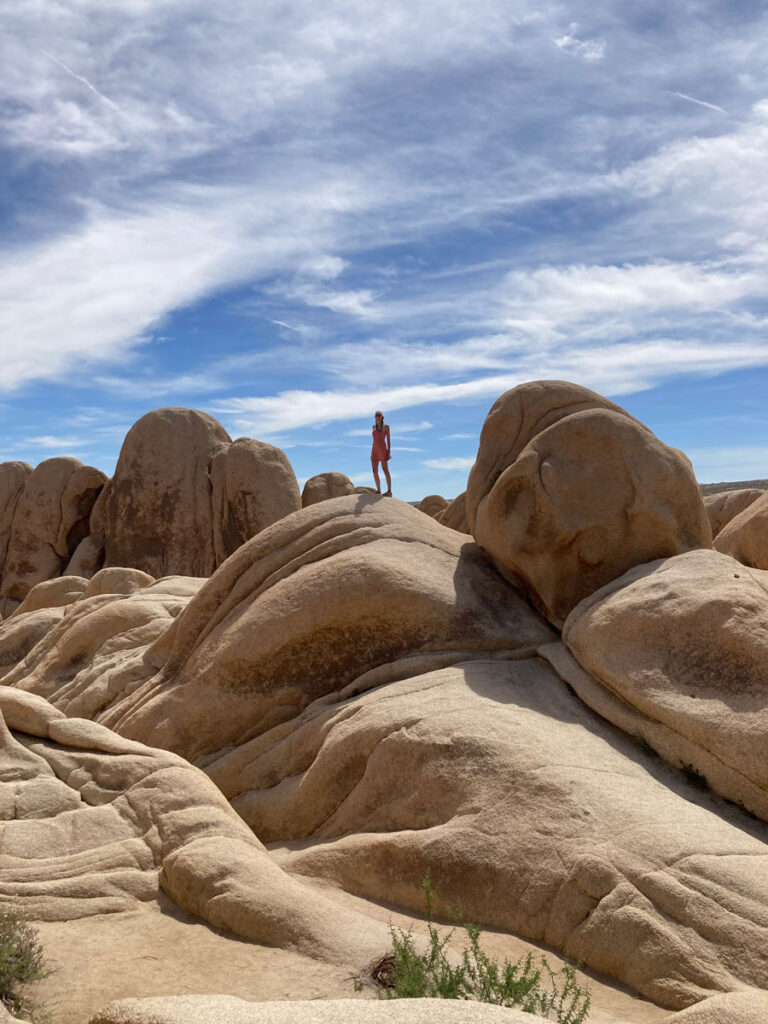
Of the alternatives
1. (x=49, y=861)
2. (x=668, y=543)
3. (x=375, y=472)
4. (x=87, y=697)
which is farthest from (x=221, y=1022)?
(x=375, y=472)

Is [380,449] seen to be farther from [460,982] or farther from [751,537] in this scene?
[460,982]

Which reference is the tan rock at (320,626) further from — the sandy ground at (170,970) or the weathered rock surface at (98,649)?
the sandy ground at (170,970)

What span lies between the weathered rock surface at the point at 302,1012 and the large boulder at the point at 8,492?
64.1ft

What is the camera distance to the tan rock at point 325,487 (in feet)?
75.9

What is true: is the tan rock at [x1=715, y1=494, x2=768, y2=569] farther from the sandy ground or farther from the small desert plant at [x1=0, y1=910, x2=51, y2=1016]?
the small desert plant at [x1=0, y1=910, x2=51, y2=1016]

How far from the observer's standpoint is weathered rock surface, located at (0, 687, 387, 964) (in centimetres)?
461

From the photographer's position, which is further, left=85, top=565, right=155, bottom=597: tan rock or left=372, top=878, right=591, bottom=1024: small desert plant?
left=85, top=565, right=155, bottom=597: tan rock

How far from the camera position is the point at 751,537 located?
1283 cm

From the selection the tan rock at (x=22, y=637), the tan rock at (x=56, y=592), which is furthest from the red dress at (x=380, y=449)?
the tan rock at (x=56, y=592)

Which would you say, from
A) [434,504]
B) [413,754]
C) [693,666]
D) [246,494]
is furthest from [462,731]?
[434,504]

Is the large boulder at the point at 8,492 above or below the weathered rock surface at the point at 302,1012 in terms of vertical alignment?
above

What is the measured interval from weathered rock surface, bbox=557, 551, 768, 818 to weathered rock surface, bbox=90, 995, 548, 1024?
10.6ft

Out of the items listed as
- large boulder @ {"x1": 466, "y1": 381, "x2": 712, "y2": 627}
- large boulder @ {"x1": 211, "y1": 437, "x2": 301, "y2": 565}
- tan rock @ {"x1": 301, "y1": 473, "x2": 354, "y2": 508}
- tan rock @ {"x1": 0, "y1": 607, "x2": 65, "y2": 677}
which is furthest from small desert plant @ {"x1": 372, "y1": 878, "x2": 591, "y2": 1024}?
tan rock @ {"x1": 301, "y1": 473, "x2": 354, "y2": 508}

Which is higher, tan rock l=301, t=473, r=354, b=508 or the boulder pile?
tan rock l=301, t=473, r=354, b=508
